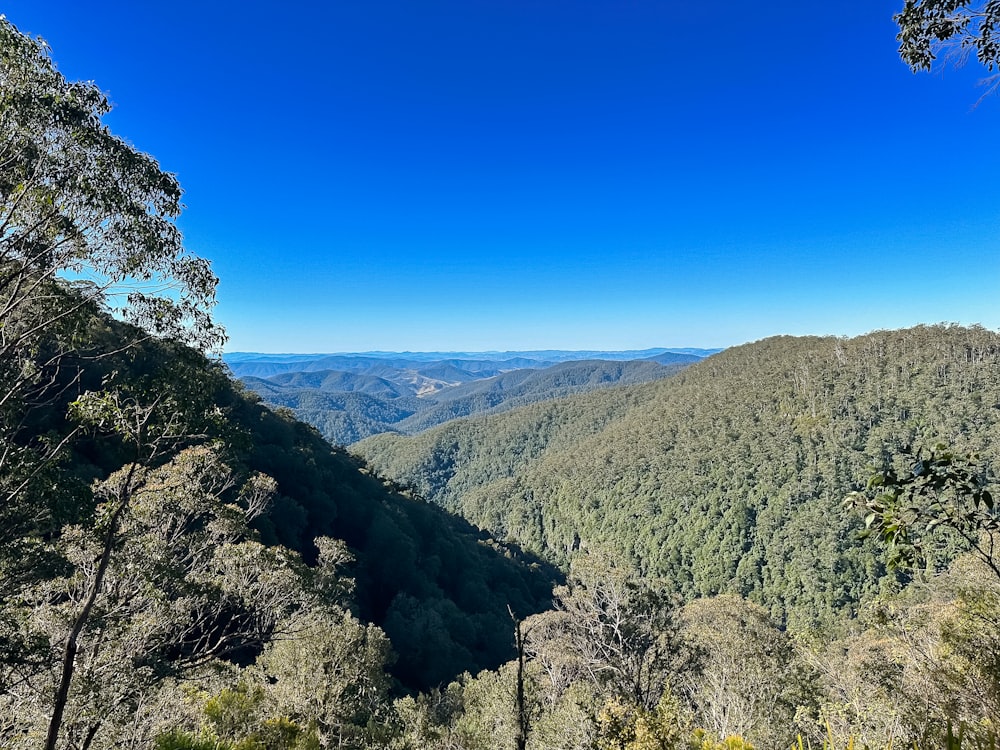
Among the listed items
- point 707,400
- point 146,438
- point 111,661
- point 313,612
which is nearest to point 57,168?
point 146,438

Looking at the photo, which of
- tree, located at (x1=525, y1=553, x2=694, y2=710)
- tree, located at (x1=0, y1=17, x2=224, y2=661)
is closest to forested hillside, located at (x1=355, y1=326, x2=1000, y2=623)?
tree, located at (x1=525, y1=553, x2=694, y2=710)

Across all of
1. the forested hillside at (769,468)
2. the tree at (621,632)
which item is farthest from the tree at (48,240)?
the forested hillside at (769,468)

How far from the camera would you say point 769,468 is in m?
108

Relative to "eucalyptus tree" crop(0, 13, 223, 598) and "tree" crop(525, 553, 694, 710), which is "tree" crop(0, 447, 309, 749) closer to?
"eucalyptus tree" crop(0, 13, 223, 598)

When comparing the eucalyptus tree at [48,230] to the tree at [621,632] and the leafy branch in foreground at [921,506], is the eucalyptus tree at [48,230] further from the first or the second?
the tree at [621,632]

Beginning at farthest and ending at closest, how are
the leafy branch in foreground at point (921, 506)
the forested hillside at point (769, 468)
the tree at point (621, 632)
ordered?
1. the forested hillside at point (769, 468)
2. the tree at point (621, 632)
3. the leafy branch in foreground at point (921, 506)

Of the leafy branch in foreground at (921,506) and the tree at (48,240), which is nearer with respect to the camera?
the leafy branch in foreground at (921,506)

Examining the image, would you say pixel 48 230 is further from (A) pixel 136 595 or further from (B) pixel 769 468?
(B) pixel 769 468

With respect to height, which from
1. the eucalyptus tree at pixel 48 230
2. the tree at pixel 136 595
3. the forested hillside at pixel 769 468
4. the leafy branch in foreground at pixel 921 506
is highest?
the eucalyptus tree at pixel 48 230

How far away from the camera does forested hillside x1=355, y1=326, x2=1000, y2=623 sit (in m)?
85.4

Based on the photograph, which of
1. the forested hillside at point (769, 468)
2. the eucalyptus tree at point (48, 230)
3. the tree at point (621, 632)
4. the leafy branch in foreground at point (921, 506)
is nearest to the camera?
the leafy branch in foreground at point (921, 506)

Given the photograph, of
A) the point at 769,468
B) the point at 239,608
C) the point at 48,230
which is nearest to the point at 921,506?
the point at 48,230

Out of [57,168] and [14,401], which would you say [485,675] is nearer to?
[14,401]

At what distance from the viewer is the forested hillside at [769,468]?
85375 millimetres
